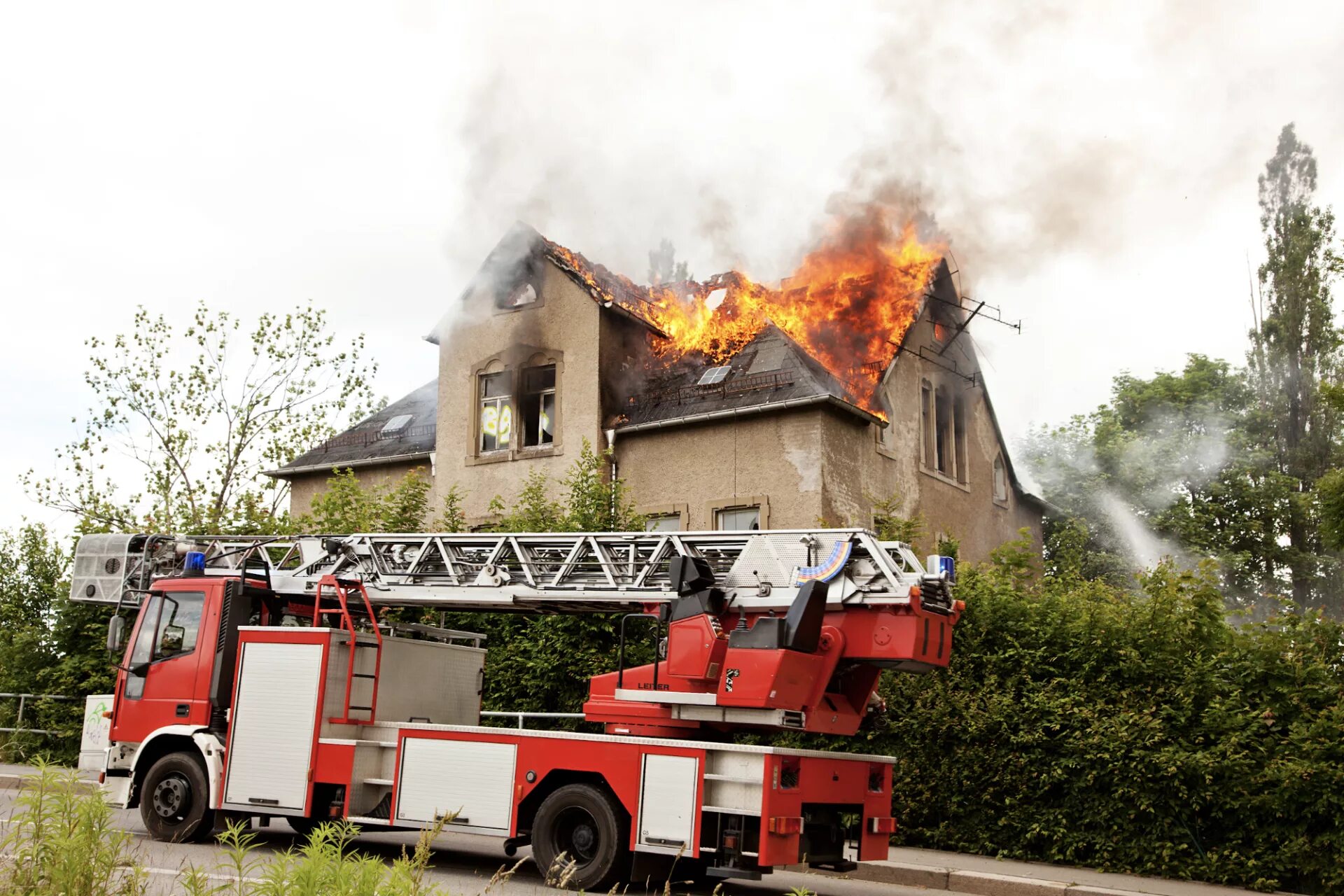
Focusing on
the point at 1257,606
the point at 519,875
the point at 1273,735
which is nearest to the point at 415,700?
the point at 519,875

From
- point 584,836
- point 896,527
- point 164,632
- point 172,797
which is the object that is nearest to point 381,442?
point 896,527

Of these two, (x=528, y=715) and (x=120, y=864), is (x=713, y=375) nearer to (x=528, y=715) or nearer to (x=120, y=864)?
(x=528, y=715)

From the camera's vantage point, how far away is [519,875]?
1073cm

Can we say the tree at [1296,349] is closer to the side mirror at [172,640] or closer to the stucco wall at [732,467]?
the stucco wall at [732,467]

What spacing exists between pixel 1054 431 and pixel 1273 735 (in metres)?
31.6

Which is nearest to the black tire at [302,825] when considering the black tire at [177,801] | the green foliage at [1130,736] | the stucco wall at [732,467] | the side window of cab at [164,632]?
the black tire at [177,801]

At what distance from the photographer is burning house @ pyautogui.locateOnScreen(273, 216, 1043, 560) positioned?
2183 centimetres

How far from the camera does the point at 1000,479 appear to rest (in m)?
28.4

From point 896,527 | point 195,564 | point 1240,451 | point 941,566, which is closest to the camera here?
point 941,566

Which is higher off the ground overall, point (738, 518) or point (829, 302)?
point (829, 302)

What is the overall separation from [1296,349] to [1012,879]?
32.9 m

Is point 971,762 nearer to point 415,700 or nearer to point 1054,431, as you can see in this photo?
point 415,700

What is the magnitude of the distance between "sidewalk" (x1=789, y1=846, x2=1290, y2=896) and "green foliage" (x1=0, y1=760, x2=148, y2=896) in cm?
685

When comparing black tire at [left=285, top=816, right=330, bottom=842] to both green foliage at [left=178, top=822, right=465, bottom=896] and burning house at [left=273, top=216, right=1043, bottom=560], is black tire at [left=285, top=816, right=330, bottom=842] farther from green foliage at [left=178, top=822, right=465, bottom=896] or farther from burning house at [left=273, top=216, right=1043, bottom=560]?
burning house at [left=273, top=216, right=1043, bottom=560]
